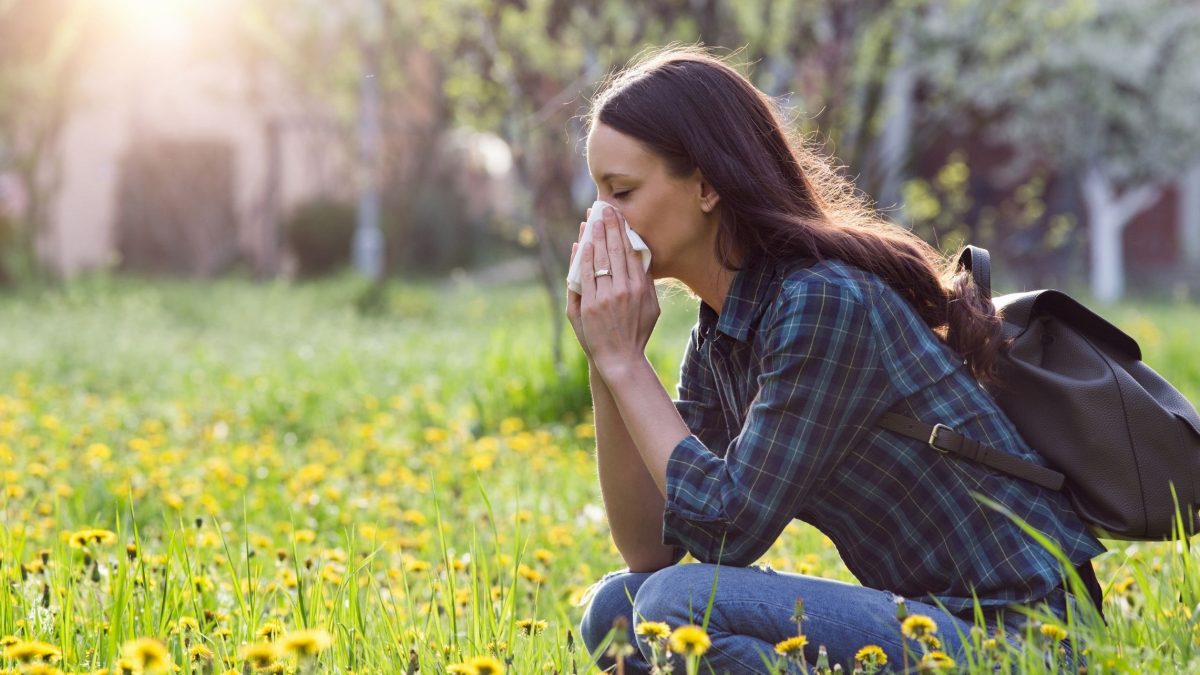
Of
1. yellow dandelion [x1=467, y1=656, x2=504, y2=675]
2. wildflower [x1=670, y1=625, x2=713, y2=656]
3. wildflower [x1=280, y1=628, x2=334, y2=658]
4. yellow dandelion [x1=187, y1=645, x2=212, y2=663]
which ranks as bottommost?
yellow dandelion [x1=187, y1=645, x2=212, y2=663]

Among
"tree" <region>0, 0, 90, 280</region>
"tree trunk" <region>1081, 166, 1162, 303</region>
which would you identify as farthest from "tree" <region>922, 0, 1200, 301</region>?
"tree" <region>0, 0, 90, 280</region>

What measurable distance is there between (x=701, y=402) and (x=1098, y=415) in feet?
2.48

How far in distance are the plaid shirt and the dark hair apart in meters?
0.04

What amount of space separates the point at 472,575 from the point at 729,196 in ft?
2.58

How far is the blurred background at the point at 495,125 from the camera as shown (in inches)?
297

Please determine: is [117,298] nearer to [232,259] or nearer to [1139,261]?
[232,259]

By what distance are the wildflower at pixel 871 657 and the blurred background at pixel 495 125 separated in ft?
13.2

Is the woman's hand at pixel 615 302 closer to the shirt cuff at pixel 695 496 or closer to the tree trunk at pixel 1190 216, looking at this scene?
the shirt cuff at pixel 695 496

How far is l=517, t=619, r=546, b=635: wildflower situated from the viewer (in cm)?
214

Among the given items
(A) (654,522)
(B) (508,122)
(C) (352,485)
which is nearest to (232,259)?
(B) (508,122)

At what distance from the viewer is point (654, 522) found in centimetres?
251

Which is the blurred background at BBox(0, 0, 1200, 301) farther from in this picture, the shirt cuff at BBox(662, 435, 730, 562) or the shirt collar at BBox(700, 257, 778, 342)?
the shirt cuff at BBox(662, 435, 730, 562)

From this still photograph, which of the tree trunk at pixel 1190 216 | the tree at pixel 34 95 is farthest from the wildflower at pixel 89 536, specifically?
the tree trunk at pixel 1190 216

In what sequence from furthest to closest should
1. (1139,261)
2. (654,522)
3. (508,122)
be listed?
1. (1139,261)
2. (508,122)
3. (654,522)
